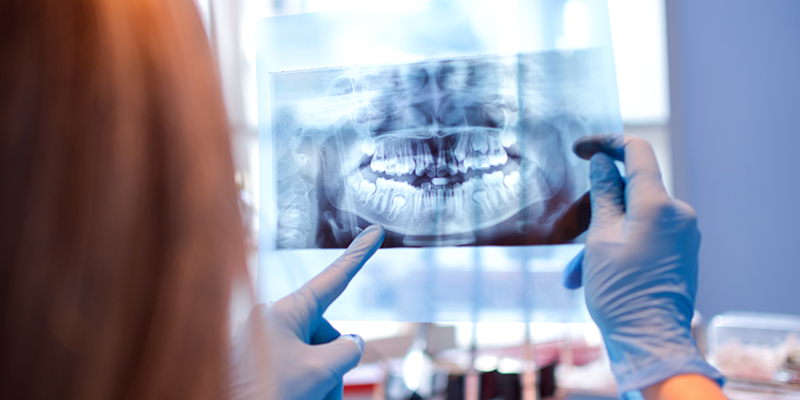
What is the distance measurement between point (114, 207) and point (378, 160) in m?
0.64

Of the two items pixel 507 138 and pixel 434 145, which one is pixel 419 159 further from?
pixel 507 138

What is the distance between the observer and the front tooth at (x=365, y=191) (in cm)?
88

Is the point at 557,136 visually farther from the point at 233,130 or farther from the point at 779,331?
the point at 779,331

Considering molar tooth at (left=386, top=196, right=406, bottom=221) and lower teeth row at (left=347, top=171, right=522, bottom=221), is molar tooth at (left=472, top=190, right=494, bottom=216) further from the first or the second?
molar tooth at (left=386, top=196, right=406, bottom=221)

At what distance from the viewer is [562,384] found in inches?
56.6

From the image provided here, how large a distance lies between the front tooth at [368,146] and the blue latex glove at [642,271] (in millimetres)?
414

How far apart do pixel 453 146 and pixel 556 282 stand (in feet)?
1.05

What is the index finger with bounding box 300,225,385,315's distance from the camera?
746 mm

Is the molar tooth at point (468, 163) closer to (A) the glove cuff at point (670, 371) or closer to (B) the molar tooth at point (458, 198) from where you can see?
(B) the molar tooth at point (458, 198)

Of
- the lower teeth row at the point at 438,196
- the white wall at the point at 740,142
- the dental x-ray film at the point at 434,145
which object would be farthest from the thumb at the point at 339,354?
the white wall at the point at 740,142

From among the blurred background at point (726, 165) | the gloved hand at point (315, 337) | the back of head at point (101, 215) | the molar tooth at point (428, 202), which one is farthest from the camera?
the blurred background at point (726, 165)

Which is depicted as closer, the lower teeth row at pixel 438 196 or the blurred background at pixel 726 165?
the lower teeth row at pixel 438 196

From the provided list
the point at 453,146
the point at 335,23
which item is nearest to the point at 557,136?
the point at 453,146

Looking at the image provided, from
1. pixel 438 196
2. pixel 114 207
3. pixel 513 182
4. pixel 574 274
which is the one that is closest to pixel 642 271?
pixel 574 274
